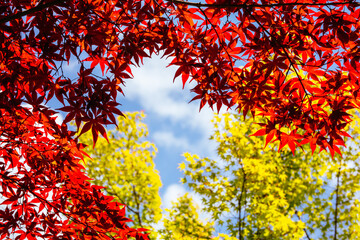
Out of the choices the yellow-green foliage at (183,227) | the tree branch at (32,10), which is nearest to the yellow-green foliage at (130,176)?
the yellow-green foliage at (183,227)

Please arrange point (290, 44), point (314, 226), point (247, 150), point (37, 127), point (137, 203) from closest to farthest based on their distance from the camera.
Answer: point (290, 44) < point (37, 127) < point (247, 150) < point (314, 226) < point (137, 203)

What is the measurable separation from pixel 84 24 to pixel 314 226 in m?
8.30

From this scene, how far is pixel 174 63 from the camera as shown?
2.62 meters

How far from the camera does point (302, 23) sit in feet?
8.52

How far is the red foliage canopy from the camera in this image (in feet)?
8.15

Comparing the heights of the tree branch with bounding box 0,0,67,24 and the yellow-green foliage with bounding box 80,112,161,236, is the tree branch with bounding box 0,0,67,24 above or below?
below

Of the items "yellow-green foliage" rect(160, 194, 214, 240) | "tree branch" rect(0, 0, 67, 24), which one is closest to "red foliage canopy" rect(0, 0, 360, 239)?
"tree branch" rect(0, 0, 67, 24)

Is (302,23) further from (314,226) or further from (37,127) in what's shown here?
(314,226)

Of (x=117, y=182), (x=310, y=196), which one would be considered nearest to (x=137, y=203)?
(x=117, y=182)

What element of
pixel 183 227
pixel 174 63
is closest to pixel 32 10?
pixel 174 63

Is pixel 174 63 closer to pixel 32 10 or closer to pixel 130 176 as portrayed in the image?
pixel 32 10

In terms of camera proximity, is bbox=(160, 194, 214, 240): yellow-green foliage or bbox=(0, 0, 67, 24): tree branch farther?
bbox=(160, 194, 214, 240): yellow-green foliage

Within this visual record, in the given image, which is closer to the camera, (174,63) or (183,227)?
(174,63)

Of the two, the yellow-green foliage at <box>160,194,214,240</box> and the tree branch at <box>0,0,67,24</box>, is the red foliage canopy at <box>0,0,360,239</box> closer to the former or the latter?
the tree branch at <box>0,0,67,24</box>
